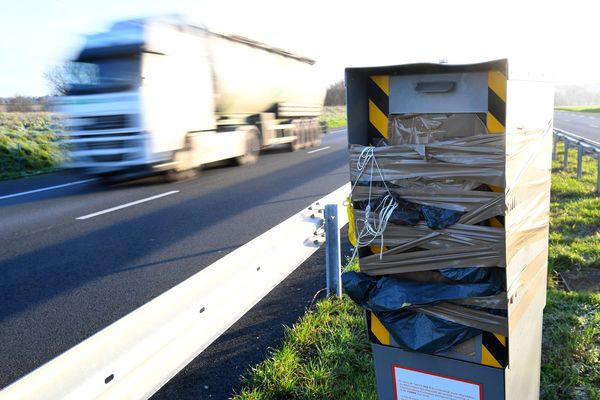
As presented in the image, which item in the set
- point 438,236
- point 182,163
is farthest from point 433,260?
point 182,163

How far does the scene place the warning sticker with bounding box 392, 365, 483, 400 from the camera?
2.12m

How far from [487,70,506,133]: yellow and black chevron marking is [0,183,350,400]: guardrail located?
1373 millimetres

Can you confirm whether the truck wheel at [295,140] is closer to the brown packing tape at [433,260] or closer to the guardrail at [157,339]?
the guardrail at [157,339]

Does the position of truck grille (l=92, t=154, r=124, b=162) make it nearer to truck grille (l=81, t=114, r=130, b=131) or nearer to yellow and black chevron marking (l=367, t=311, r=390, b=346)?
truck grille (l=81, t=114, r=130, b=131)

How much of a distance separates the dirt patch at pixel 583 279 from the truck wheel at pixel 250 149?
451 inches

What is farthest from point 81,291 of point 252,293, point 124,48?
point 124,48

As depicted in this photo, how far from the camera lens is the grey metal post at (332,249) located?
3.97 m

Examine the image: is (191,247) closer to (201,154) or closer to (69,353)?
(69,353)

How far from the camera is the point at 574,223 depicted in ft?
20.6

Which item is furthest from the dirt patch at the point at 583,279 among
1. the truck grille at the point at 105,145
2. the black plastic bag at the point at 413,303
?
the truck grille at the point at 105,145

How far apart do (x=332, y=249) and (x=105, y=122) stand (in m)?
8.66

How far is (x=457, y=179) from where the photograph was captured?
198cm

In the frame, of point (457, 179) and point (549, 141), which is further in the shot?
point (549, 141)

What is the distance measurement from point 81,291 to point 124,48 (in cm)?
752
